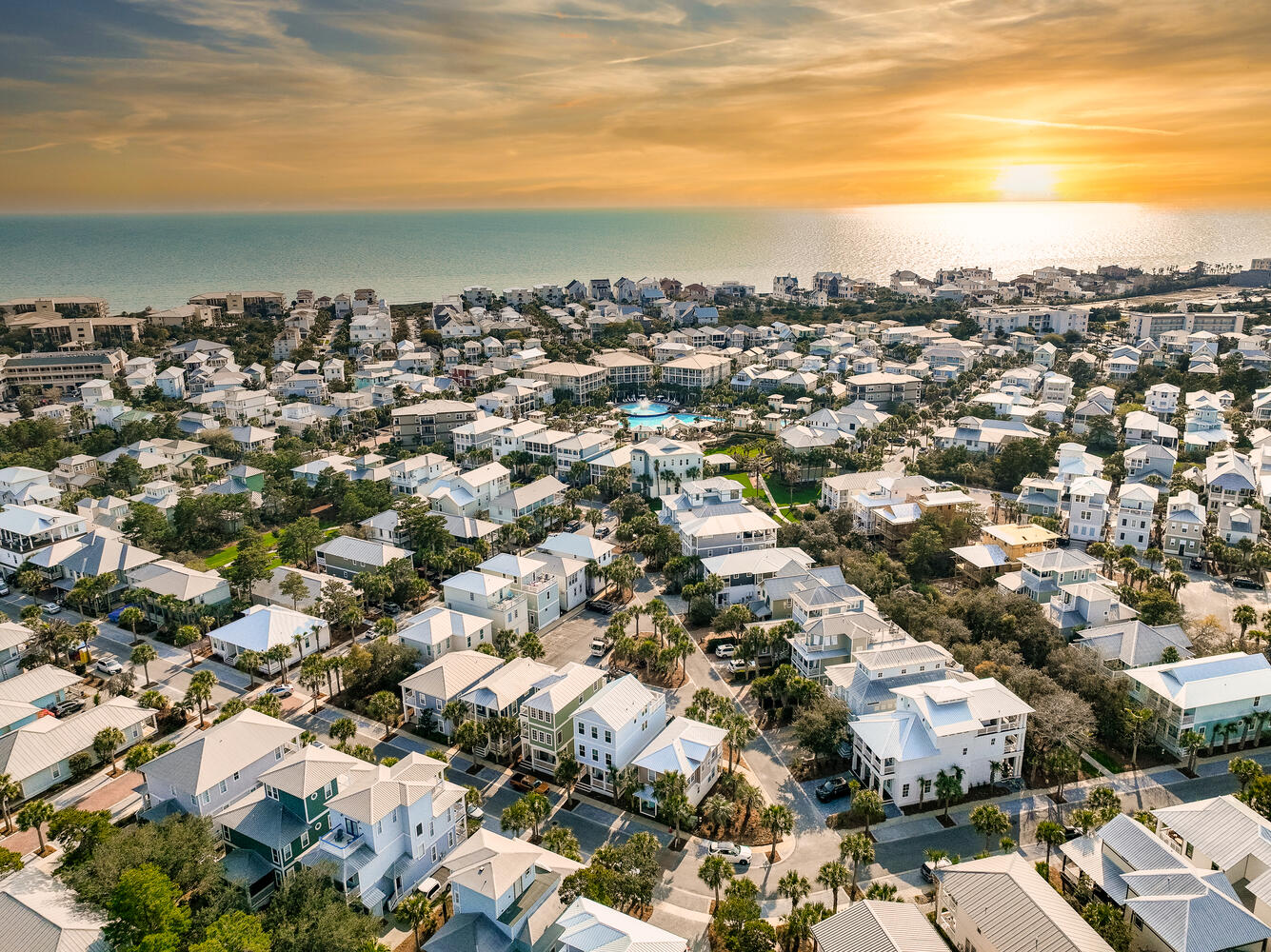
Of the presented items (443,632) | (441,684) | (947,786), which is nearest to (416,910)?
(441,684)

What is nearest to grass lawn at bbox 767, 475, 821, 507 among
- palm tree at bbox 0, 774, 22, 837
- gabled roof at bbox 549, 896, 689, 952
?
gabled roof at bbox 549, 896, 689, 952

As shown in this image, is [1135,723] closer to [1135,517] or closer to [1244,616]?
[1244,616]

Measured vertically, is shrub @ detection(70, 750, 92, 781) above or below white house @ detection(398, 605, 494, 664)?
below

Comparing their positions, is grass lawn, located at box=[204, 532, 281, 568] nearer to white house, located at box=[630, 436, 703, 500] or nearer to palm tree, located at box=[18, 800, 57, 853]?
palm tree, located at box=[18, 800, 57, 853]

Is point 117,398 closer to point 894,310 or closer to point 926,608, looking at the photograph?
point 926,608

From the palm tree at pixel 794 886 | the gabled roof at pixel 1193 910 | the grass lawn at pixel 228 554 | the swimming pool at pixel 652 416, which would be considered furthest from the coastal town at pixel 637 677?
the swimming pool at pixel 652 416

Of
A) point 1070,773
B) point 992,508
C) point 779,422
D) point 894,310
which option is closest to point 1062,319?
point 894,310

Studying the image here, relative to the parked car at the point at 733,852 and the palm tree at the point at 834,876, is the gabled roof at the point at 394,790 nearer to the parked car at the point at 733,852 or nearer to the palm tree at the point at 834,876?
the parked car at the point at 733,852
